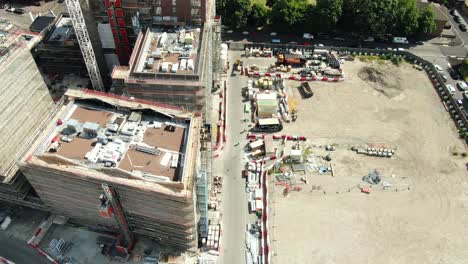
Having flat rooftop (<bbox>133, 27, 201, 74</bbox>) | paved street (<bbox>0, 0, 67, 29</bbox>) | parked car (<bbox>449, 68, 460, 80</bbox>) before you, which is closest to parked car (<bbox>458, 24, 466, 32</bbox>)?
parked car (<bbox>449, 68, 460, 80</bbox>)

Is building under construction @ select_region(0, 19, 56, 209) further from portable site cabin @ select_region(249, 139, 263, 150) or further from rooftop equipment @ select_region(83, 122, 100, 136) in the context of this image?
Result: portable site cabin @ select_region(249, 139, 263, 150)

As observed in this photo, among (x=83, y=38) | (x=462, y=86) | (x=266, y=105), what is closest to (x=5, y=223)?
(x=83, y=38)

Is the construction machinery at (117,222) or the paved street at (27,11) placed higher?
the paved street at (27,11)

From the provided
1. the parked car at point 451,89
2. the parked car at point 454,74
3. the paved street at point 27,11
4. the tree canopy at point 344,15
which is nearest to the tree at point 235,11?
the tree canopy at point 344,15

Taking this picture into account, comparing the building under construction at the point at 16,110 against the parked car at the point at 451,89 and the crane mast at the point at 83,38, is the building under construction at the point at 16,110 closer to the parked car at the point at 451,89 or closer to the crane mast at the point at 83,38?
the crane mast at the point at 83,38

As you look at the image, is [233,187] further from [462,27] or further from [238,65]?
[462,27]

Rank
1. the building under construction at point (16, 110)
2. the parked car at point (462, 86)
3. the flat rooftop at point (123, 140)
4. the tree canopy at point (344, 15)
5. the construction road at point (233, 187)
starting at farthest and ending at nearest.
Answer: the tree canopy at point (344, 15) < the parked car at point (462, 86) < the construction road at point (233, 187) < the building under construction at point (16, 110) < the flat rooftop at point (123, 140)
